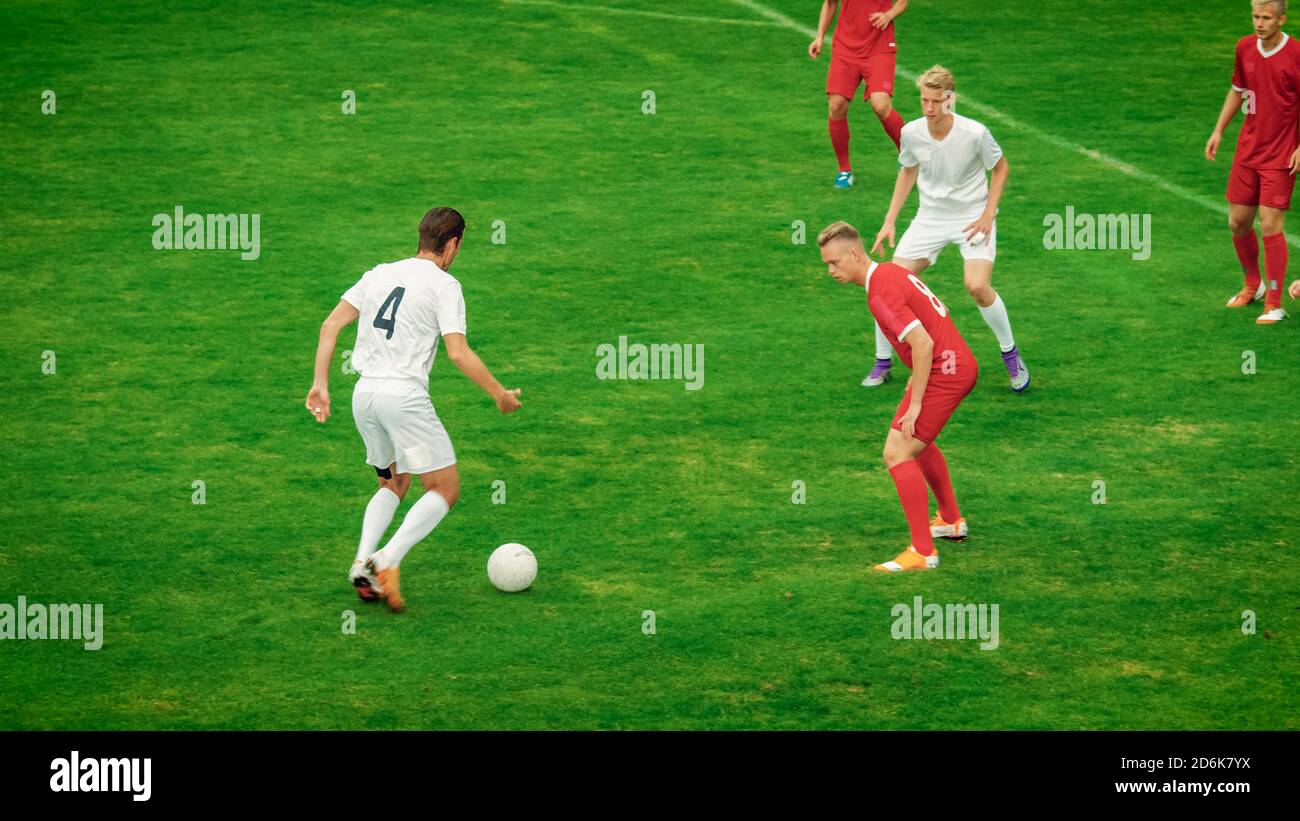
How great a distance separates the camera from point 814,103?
18.2 m

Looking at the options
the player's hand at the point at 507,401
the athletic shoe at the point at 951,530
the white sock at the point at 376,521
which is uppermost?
the player's hand at the point at 507,401

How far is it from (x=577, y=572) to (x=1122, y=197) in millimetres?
8567

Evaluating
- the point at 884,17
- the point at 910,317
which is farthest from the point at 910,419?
the point at 884,17

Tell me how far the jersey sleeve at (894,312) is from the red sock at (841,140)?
7.12 meters

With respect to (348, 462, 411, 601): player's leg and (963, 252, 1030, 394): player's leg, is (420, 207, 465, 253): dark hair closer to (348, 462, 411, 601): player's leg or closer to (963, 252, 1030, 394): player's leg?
(348, 462, 411, 601): player's leg

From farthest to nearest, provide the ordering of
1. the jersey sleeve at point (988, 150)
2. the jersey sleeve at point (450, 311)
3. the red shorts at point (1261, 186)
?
the red shorts at point (1261, 186), the jersey sleeve at point (988, 150), the jersey sleeve at point (450, 311)

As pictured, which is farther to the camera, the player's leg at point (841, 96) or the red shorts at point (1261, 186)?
the player's leg at point (841, 96)

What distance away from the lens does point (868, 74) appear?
50.9 ft

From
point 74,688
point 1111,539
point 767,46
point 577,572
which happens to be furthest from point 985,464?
point 767,46

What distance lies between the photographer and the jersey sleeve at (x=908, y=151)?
11.7 meters

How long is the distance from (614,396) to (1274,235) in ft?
18.1

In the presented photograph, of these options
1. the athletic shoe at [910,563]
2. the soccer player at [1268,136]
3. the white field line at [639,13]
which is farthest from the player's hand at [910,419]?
the white field line at [639,13]

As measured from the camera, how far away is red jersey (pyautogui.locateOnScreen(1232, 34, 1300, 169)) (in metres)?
12.6

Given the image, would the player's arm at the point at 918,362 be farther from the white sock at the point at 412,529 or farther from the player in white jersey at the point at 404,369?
the white sock at the point at 412,529
